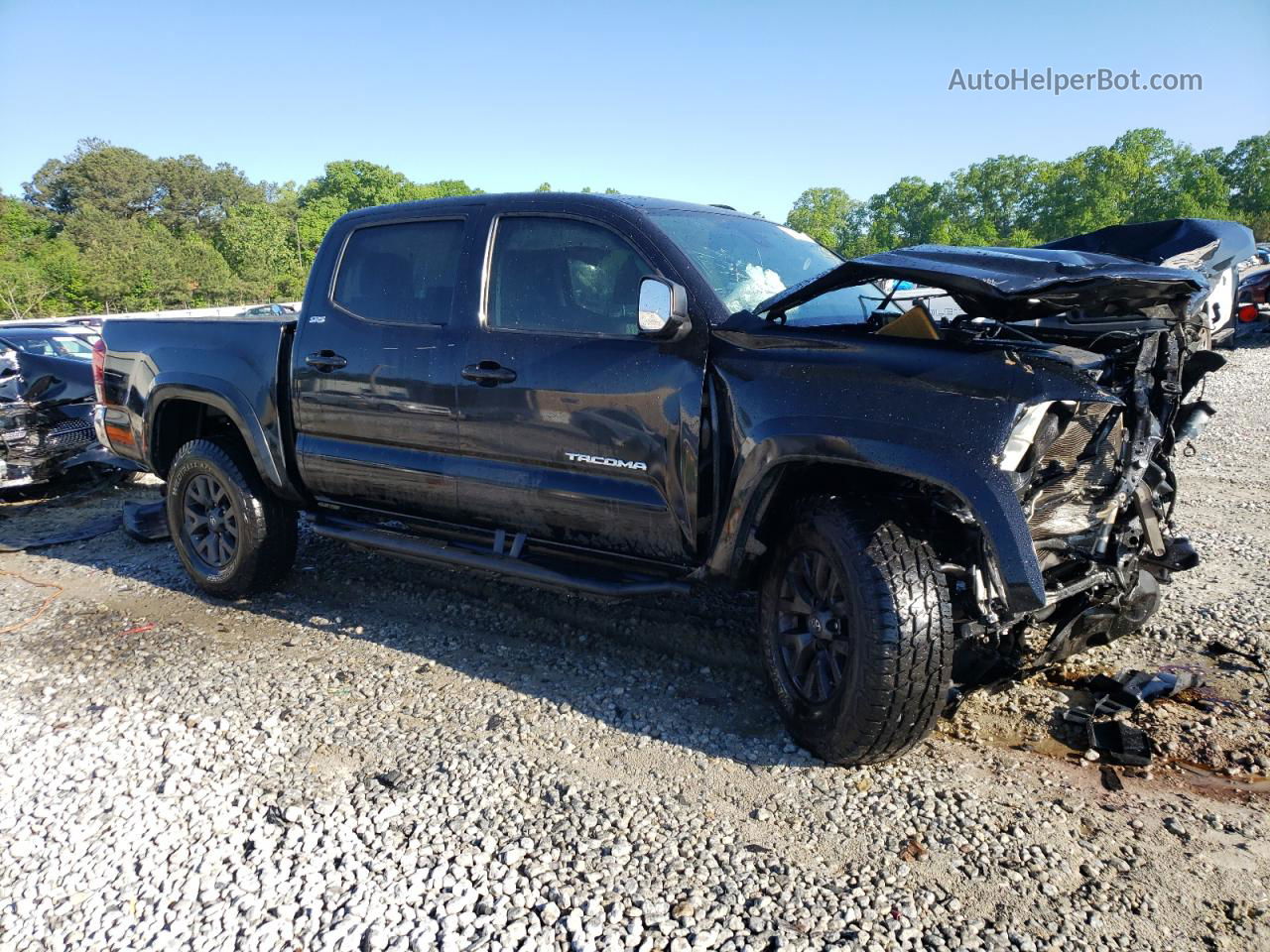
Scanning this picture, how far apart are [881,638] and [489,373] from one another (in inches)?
78.1

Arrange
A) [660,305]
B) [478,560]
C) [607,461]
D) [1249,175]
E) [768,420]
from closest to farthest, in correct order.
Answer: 1. [768,420]
2. [660,305]
3. [607,461]
4. [478,560]
5. [1249,175]

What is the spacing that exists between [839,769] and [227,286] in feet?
205

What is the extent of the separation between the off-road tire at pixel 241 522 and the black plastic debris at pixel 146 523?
50.6 inches

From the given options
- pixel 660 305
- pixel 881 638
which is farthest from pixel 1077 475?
pixel 660 305

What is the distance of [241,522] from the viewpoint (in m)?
4.79

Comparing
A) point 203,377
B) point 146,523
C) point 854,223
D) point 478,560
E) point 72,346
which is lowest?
point 146,523

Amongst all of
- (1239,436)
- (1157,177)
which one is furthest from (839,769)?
(1157,177)

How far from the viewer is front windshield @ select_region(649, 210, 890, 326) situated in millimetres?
3559

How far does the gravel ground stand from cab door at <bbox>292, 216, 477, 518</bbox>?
0.79 metres

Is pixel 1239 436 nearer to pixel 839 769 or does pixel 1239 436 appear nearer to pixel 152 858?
pixel 839 769

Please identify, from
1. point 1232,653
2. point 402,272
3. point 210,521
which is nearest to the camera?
point 1232,653

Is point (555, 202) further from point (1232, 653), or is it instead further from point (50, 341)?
point (50, 341)

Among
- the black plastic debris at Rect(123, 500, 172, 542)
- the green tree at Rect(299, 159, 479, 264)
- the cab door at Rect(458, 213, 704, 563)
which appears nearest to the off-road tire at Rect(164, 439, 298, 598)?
the black plastic debris at Rect(123, 500, 172, 542)

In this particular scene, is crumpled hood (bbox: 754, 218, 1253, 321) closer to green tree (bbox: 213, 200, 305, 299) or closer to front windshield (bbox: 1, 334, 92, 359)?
front windshield (bbox: 1, 334, 92, 359)
